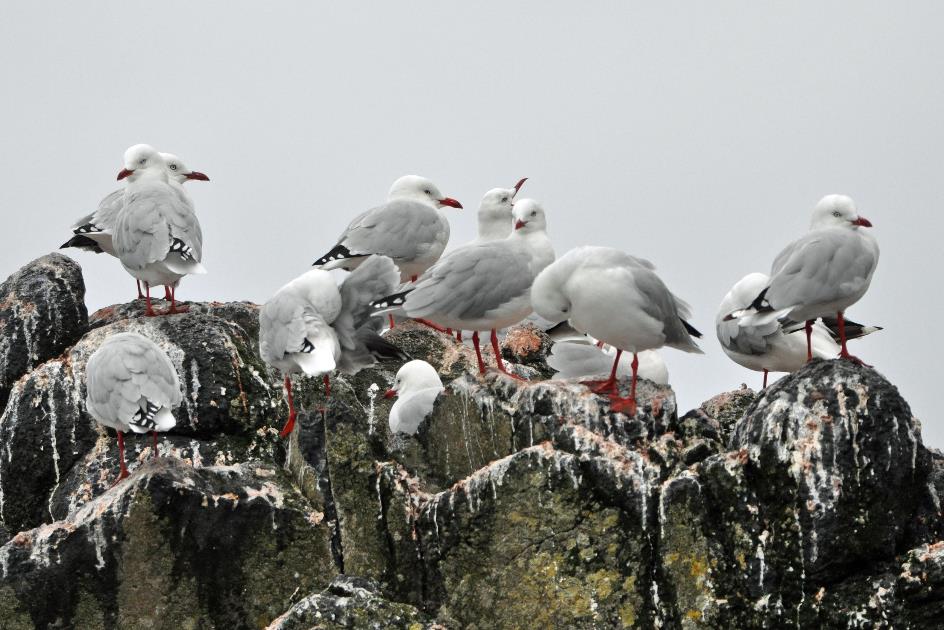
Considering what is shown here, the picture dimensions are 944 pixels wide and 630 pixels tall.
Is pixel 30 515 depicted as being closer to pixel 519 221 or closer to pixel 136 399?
pixel 136 399

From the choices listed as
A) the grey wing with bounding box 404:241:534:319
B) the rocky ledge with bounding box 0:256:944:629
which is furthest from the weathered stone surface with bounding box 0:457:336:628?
the grey wing with bounding box 404:241:534:319

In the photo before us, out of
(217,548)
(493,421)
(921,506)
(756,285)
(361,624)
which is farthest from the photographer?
(756,285)

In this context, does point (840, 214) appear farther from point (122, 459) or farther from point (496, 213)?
point (122, 459)

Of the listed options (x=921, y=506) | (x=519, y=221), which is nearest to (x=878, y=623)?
(x=921, y=506)

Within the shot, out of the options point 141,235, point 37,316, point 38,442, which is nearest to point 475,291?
point 141,235

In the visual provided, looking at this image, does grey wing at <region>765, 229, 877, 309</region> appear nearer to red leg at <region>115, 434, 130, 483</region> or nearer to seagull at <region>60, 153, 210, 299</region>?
red leg at <region>115, 434, 130, 483</region>

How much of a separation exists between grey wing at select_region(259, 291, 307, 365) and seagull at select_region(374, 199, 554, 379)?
648mm

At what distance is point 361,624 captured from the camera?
757 cm

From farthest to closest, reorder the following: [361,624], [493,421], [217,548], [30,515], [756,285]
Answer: [756,285] → [30,515] → [493,421] → [217,548] → [361,624]

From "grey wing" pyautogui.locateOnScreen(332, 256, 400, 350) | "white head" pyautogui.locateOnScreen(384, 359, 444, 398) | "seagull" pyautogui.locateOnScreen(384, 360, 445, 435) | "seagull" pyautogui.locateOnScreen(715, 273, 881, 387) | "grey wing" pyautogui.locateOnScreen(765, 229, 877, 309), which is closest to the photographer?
"grey wing" pyautogui.locateOnScreen(765, 229, 877, 309)

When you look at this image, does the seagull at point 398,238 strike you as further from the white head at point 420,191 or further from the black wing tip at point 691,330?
the black wing tip at point 691,330

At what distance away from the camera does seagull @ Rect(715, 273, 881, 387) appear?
41.6ft

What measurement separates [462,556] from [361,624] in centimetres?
108

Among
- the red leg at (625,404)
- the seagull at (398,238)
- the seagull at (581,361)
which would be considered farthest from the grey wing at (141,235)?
the red leg at (625,404)
